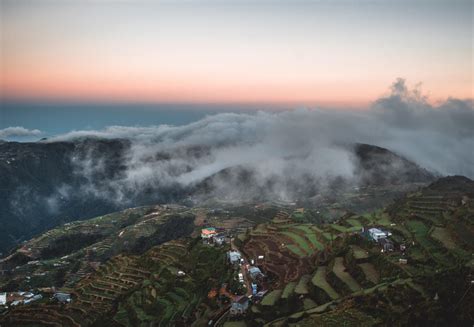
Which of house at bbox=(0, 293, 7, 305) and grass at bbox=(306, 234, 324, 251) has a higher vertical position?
grass at bbox=(306, 234, 324, 251)

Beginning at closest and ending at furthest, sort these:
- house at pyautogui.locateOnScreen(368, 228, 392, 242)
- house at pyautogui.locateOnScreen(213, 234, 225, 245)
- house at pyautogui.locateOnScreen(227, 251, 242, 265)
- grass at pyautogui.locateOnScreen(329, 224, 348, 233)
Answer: house at pyautogui.locateOnScreen(368, 228, 392, 242), house at pyautogui.locateOnScreen(227, 251, 242, 265), grass at pyautogui.locateOnScreen(329, 224, 348, 233), house at pyautogui.locateOnScreen(213, 234, 225, 245)

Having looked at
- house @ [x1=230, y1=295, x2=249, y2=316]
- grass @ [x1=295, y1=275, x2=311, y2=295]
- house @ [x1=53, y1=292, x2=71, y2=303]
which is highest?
grass @ [x1=295, y1=275, x2=311, y2=295]

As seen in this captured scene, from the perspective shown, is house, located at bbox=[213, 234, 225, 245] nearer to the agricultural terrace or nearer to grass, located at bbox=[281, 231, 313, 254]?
the agricultural terrace

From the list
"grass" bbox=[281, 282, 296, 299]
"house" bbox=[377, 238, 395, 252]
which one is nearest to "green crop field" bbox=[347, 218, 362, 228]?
"house" bbox=[377, 238, 395, 252]

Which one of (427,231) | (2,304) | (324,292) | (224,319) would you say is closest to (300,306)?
(324,292)

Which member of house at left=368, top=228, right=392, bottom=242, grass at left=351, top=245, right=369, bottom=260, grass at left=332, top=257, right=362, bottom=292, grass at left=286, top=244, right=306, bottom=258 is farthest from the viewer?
grass at left=286, top=244, right=306, bottom=258

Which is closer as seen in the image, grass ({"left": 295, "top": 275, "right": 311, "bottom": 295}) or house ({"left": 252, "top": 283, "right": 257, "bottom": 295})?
grass ({"left": 295, "top": 275, "right": 311, "bottom": 295})

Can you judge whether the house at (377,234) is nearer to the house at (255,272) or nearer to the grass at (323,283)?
the grass at (323,283)
